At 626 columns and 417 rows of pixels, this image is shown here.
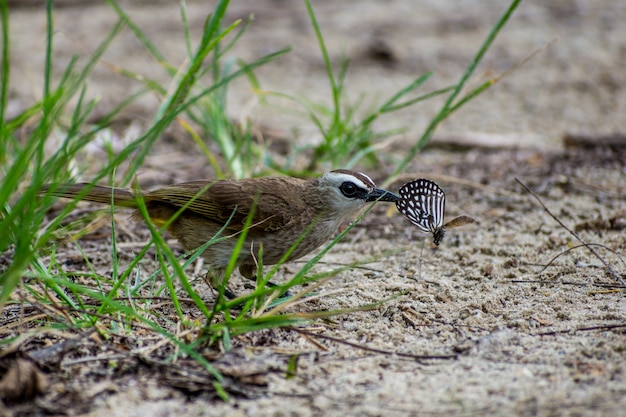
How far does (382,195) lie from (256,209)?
30.7 inches

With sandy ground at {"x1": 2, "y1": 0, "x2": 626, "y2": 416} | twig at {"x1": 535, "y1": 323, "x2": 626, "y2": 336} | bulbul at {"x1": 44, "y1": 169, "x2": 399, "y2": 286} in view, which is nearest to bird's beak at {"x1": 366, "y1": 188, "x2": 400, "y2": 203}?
bulbul at {"x1": 44, "y1": 169, "x2": 399, "y2": 286}

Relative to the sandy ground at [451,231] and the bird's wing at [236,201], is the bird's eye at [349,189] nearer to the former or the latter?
the bird's wing at [236,201]

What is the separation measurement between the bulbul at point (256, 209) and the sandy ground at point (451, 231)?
0.37 meters

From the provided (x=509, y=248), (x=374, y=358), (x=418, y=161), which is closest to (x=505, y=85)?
(x=418, y=161)

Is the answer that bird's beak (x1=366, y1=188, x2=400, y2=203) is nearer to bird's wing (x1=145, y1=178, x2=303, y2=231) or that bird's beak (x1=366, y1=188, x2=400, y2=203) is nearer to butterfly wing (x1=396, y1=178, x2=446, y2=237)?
butterfly wing (x1=396, y1=178, x2=446, y2=237)

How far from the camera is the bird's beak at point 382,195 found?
4.54m

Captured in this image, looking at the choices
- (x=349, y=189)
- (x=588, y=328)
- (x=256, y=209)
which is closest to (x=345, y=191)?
(x=349, y=189)

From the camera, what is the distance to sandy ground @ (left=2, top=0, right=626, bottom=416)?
2.91 m

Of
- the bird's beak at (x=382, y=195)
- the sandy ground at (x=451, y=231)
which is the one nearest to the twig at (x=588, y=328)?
the sandy ground at (x=451, y=231)

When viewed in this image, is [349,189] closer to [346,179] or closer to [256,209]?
[346,179]

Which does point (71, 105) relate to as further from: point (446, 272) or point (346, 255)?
point (446, 272)

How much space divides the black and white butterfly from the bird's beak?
5.9 inches

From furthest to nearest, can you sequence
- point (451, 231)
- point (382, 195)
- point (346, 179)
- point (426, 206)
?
point (451, 231)
point (346, 179)
point (382, 195)
point (426, 206)

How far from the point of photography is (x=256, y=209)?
15.1 ft
